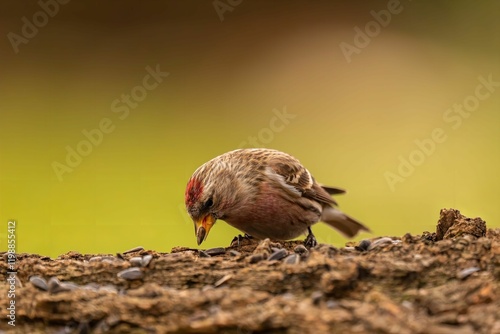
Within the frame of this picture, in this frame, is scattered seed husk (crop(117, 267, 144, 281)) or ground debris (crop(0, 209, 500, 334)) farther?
scattered seed husk (crop(117, 267, 144, 281))

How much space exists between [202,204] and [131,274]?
1.03 m

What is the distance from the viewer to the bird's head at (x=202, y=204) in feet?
9.30

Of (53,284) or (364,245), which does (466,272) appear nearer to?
(364,245)

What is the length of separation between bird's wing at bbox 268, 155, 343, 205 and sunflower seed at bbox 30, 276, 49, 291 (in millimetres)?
1439

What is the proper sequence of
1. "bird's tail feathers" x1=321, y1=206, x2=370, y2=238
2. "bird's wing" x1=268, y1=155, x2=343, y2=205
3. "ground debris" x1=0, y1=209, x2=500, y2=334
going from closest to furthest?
"ground debris" x1=0, y1=209, x2=500, y2=334
"bird's wing" x1=268, y1=155, x2=343, y2=205
"bird's tail feathers" x1=321, y1=206, x2=370, y2=238

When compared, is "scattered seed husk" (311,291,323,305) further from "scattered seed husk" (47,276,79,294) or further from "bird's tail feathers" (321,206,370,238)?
"bird's tail feathers" (321,206,370,238)

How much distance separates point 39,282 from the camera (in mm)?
1817

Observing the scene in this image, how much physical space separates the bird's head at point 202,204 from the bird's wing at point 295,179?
0.35m

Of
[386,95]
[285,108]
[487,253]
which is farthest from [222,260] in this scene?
[386,95]

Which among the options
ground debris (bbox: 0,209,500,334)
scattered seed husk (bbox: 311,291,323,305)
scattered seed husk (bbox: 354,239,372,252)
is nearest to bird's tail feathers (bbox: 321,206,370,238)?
scattered seed husk (bbox: 354,239,372,252)

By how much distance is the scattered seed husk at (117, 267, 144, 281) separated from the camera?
1.82 meters

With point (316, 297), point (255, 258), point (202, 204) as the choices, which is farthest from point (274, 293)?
point (202, 204)

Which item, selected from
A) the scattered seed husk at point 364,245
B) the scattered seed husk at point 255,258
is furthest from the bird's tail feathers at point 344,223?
the scattered seed husk at point 255,258

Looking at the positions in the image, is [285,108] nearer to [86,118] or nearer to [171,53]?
[171,53]
